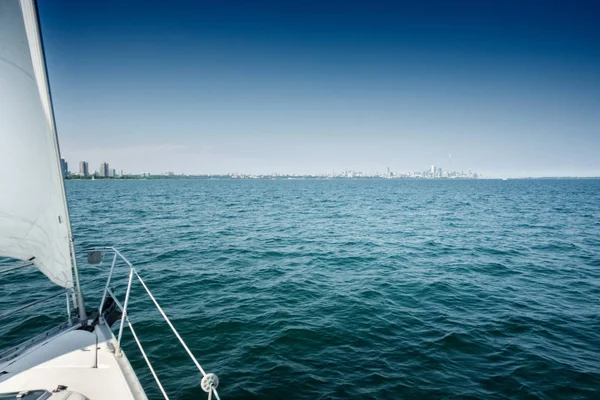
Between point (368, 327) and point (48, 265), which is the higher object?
point (48, 265)

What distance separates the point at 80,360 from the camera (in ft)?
18.0

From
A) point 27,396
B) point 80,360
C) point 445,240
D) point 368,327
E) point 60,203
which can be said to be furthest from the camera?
point 445,240

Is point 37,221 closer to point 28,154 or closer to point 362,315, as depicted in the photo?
point 28,154

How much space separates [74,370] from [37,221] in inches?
121

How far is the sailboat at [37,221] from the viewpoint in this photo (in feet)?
16.1

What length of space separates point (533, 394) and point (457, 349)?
7.23 feet

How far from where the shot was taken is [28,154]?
18.0 feet

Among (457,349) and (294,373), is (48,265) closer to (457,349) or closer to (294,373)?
(294,373)

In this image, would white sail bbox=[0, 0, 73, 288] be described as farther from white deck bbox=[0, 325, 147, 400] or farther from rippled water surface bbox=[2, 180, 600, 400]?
rippled water surface bbox=[2, 180, 600, 400]

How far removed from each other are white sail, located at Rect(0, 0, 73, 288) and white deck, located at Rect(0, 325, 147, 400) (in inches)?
68.0

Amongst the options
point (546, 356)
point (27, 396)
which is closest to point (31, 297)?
point (27, 396)

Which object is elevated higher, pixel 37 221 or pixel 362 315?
pixel 37 221

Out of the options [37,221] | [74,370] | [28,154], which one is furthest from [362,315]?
[28,154]

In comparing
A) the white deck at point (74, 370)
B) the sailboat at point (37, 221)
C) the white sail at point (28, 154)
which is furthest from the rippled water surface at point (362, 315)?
the white sail at point (28, 154)
